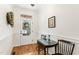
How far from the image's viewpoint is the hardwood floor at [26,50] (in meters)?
1.28

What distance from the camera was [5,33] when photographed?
1.26 meters

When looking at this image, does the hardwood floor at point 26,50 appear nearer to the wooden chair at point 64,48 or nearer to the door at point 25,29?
the door at point 25,29

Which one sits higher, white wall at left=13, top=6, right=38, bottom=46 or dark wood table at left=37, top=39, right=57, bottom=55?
white wall at left=13, top=6, right=38, bottom=46

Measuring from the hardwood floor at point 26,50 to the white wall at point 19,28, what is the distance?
0.05m

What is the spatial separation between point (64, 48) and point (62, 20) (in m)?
0.38

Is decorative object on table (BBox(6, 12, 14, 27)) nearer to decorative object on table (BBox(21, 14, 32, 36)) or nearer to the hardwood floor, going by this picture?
decorative object on table (BBox(21, 14, 32, 36))

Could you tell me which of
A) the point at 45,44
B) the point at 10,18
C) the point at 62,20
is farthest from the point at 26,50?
the point at 62,20

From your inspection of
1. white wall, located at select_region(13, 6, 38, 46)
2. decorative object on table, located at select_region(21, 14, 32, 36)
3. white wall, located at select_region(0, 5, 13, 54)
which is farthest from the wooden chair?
white wall, located at select_region(0, 5, 13, 54)

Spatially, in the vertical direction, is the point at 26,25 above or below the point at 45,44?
above

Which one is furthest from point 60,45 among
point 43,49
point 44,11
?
point 44,11

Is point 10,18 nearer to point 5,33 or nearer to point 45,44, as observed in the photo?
point 5,33

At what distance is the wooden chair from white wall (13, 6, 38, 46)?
333 millimetres

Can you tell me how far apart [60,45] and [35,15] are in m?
0.53

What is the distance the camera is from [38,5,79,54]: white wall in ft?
4.16
